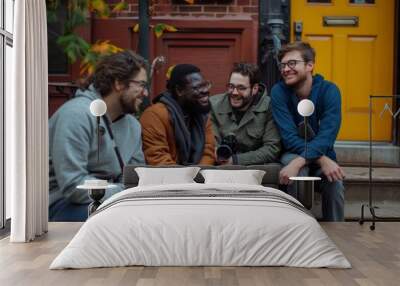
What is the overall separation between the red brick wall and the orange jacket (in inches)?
35.1

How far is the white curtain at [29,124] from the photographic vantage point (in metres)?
5.16

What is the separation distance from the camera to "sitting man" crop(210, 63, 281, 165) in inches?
236

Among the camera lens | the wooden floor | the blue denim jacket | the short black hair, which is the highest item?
the short black hair

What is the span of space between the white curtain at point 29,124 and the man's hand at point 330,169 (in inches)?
98.8

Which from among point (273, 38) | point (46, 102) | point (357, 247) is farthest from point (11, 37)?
point (357, 247)

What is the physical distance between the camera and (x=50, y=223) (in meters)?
6.01

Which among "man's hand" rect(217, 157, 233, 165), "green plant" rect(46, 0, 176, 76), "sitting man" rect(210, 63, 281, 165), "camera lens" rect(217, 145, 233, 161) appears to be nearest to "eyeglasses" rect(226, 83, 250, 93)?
"sitting man" rect(210, 63, 281, 165)

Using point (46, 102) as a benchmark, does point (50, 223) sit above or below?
below

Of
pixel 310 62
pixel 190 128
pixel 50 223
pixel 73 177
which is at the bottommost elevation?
pixel 50 223

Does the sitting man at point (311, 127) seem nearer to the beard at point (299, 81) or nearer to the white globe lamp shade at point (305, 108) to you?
the beard at point (299, 81)

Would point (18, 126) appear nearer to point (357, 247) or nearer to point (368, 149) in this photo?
point (357, 247)

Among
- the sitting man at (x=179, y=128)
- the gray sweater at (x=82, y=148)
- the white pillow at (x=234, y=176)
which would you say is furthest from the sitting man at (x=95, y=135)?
the white pillow at (x=234, y=176)

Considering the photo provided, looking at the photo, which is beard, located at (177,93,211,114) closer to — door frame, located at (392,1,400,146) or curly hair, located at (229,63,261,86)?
curly hair, located at (229,63,261,86)

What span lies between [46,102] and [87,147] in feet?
1.79
